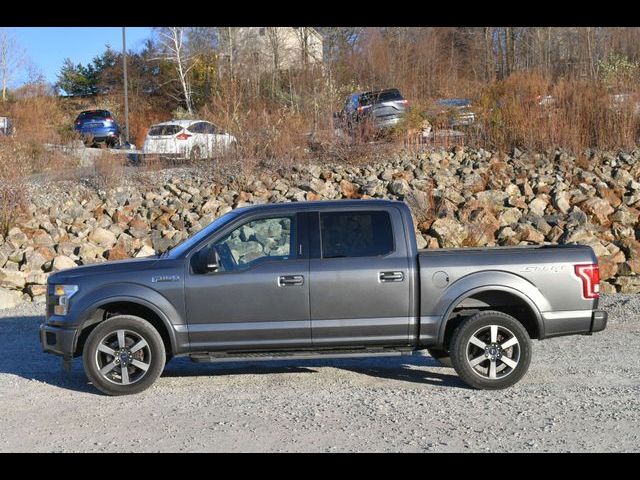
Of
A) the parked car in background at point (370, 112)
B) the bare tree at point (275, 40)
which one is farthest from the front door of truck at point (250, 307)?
the bare tree at point (275, 40)

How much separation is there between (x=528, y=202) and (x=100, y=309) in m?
14.3

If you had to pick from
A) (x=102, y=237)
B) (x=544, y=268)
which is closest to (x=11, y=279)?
(x=102, y=237)

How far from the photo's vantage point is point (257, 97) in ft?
88.4

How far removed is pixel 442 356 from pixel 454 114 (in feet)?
53.4

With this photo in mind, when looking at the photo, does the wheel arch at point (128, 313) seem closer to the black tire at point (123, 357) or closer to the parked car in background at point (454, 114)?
the black tire at point (123, 357)

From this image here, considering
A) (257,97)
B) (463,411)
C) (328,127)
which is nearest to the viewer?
(463,411)

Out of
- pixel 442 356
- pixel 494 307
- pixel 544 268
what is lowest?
pixel 442 356

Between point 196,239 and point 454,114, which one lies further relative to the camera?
point 454,114

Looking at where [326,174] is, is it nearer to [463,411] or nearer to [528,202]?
[528,202]

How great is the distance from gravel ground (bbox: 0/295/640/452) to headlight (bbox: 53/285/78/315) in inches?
33.0

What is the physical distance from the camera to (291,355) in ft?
27.5

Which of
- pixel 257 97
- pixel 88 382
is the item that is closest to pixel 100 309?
pixel 88 382

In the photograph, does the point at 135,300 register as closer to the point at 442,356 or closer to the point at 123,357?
the point at 123,357

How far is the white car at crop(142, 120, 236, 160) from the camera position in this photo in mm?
23078
